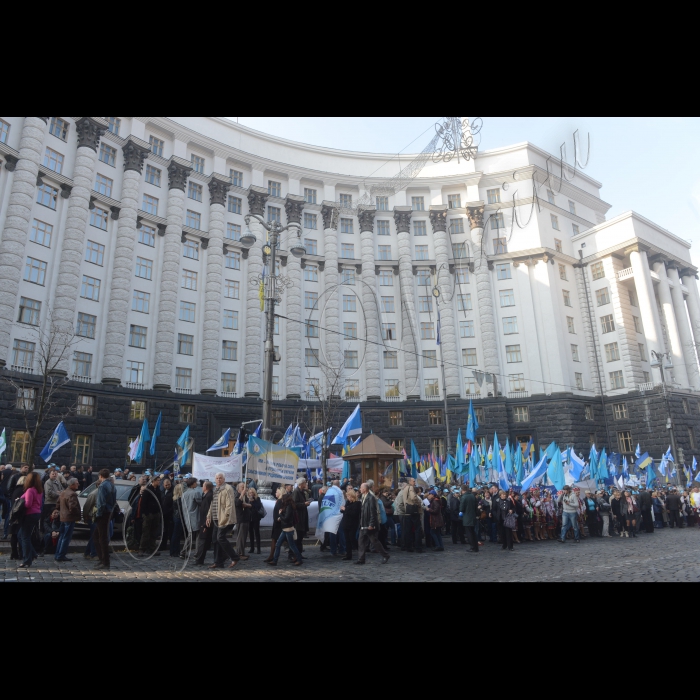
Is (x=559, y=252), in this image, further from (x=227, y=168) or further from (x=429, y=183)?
(x=227, y=168)

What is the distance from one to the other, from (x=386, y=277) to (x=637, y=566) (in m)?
37.8

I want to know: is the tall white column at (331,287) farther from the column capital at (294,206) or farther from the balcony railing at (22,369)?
the balcony railing at (22,369)

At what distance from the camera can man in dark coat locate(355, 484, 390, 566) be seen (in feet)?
42.0

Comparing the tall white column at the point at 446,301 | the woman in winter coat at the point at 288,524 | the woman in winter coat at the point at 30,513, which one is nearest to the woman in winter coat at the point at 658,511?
the woman in winter coat at the point at 288,524

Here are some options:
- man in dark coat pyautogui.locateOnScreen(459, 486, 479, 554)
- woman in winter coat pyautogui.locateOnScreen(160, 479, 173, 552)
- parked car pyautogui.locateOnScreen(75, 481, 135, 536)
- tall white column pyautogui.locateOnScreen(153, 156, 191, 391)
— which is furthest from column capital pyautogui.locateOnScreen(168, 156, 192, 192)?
man in dark coat pyautogui.locateOnScreen(459, 486, 479, 554)

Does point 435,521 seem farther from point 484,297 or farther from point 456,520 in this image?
point 484,297

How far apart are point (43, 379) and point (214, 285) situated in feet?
52.6

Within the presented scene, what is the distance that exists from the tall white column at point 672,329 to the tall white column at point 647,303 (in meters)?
1.67

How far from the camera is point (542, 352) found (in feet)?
152

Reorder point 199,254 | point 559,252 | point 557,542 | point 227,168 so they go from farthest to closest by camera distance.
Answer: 1. point 559,252
2. point 227,168
3. point 199,254
4. point 557,542

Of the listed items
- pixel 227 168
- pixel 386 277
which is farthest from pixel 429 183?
pixel 227 168

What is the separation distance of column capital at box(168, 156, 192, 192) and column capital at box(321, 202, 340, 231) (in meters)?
12.3

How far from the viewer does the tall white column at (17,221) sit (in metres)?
29.7

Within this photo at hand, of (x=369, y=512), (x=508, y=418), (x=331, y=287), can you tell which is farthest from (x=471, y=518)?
(x=331, y=287)
